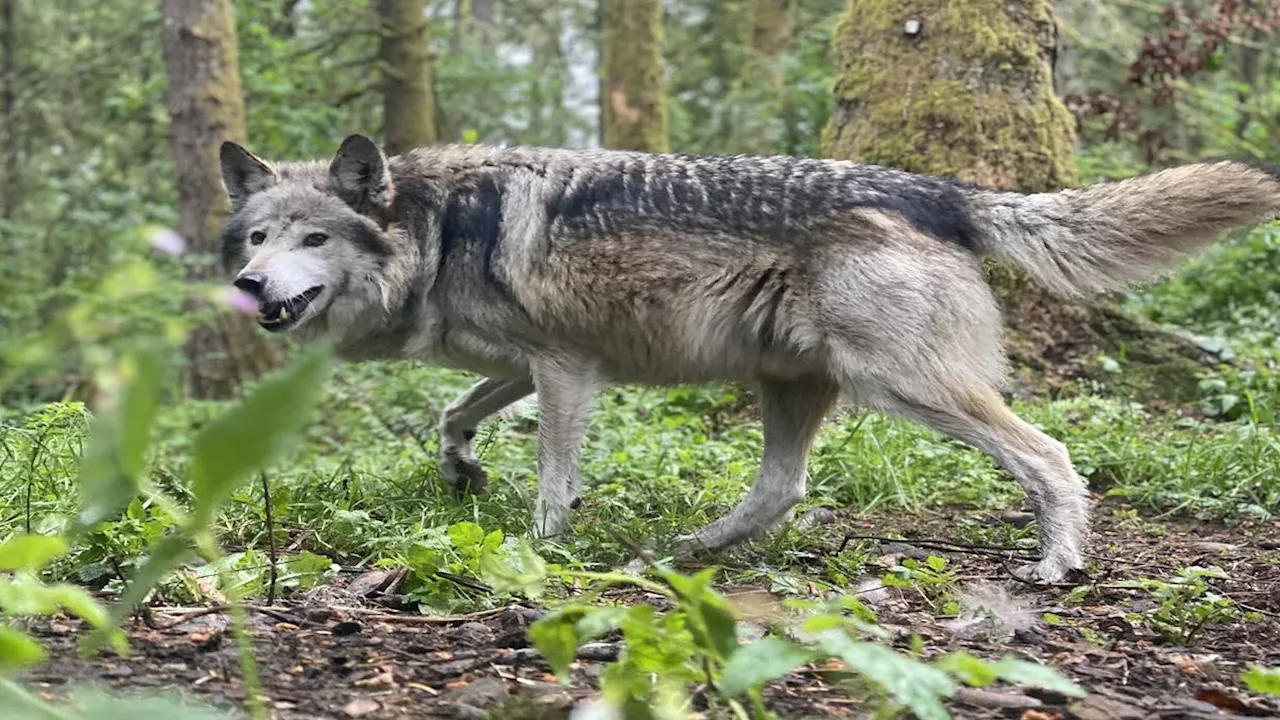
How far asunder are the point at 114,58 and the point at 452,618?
1310cm

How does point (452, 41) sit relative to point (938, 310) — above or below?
above

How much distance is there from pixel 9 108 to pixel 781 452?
46.3 feet

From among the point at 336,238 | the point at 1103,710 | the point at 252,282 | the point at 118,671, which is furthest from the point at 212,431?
the point at 336,238

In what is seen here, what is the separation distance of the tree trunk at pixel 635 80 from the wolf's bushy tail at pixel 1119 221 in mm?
7646

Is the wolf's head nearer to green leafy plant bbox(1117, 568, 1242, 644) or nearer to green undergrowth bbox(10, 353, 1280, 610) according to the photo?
green undergrowth bbox(10, 353, 1280, 610)

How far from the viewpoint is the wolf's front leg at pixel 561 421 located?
4.68m

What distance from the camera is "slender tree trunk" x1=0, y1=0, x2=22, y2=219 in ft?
49.2

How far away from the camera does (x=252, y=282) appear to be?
4.55m

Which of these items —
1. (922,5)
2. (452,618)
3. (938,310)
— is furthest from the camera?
(922,5)

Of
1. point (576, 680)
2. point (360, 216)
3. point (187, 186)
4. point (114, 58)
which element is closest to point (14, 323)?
point (114, 58)

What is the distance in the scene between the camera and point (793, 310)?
4.43 m

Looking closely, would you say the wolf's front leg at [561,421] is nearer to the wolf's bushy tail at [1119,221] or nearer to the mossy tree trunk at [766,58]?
the wolf's bushy tail at [1119,221]

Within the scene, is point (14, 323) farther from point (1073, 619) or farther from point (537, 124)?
point (1073, 619)

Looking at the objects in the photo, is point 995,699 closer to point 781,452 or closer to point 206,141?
point 781,452
